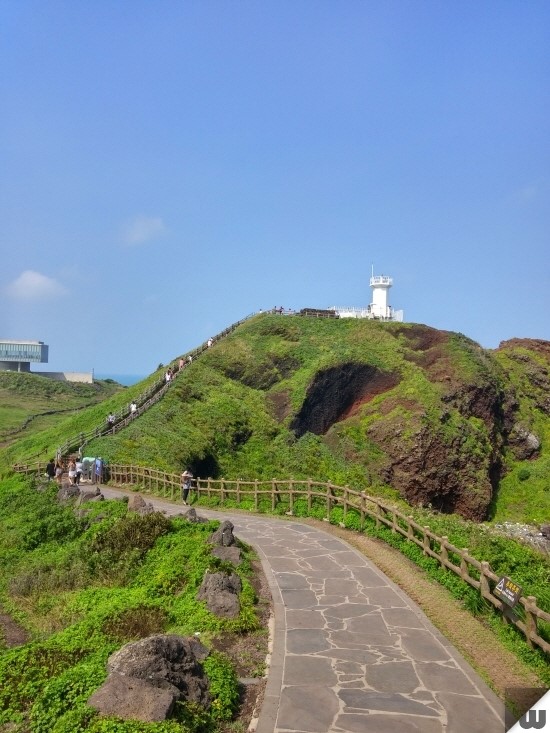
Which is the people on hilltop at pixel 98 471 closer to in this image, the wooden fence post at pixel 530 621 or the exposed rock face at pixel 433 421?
the exposed rock face at pixel 433 421

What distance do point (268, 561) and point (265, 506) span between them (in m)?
8.65

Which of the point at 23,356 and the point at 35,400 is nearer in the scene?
the point at 35,400

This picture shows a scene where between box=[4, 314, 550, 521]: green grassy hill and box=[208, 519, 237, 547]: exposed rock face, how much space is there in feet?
55.4

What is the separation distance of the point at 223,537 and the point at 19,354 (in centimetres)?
10122

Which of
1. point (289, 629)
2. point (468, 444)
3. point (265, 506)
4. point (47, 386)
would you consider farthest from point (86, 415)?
point (47, 386)

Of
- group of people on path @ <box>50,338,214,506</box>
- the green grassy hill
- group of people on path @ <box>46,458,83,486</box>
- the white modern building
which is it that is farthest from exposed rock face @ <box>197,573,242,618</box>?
the white modern building

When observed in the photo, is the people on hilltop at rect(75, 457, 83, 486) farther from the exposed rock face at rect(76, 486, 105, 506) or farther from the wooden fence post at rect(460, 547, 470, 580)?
the wooden fence post at rect(460, 547, 470, 580)

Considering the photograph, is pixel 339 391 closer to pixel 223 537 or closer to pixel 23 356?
pixel 223 537

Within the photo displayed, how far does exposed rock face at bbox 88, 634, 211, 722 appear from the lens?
23.3 feet

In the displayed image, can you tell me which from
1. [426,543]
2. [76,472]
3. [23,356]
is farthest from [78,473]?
[23,356]

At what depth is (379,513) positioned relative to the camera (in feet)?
61.7

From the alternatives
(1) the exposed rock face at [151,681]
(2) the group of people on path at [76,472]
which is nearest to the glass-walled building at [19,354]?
(2) the group of people on path at [76,472]

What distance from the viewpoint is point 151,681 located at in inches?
295

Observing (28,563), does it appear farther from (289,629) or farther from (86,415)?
(86,415)
